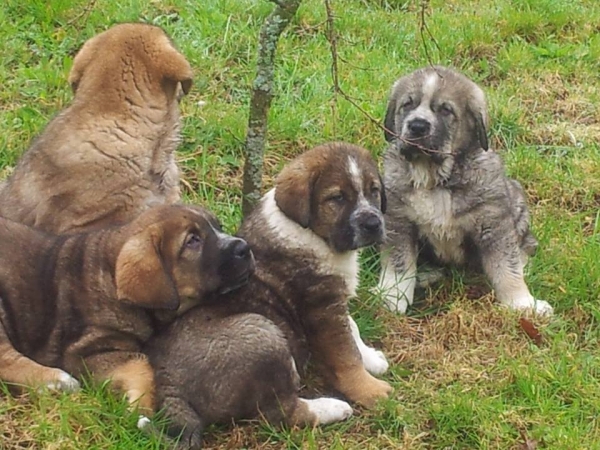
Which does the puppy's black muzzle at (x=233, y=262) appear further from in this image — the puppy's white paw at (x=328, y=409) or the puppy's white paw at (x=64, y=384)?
the puppy's white paw at (x=64, y=384)

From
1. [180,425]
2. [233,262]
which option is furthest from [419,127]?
[180,425]

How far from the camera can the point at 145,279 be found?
4.76 m

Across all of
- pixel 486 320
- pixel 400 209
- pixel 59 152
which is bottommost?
pixel 486 320

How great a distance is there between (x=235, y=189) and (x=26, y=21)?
9.14 feet

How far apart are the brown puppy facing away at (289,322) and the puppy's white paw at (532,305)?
1.00 meters

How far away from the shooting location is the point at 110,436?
4.72 m

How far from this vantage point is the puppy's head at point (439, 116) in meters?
6.18

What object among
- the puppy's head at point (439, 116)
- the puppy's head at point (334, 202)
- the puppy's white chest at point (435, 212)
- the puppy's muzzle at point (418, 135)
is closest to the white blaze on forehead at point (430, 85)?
the puppy's head at point (439, 116)

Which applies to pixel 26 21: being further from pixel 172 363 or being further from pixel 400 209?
pixel 172 363

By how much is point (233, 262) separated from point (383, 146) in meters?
2.99

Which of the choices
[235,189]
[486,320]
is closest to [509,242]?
[486,320]

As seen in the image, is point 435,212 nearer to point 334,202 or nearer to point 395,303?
point 395,303

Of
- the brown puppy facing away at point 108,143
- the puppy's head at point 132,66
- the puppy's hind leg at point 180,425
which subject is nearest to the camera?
the puppy's hind leg at point 180,425

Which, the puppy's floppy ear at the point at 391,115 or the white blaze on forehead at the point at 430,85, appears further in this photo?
the puppy's floppy ear at the point at 391,115
